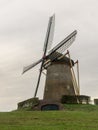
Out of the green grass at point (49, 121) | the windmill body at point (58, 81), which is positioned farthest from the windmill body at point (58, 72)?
the green grass at point (49, 121)

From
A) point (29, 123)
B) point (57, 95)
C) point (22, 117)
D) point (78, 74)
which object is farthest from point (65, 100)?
point (29, 123)

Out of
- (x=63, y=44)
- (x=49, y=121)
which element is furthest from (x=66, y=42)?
(x=49, y=121)

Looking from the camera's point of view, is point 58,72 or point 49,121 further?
point 58,72

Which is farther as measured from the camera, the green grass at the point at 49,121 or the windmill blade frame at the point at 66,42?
the windmill blade frame at the point at 66,42

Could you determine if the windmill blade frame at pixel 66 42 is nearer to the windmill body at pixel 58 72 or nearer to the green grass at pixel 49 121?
the windmill body at pixel 58 72

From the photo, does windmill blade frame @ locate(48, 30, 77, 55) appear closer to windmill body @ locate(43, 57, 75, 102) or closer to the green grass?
windmill body @ locate(43, 57, 75, 102)

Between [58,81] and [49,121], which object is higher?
[58,81]

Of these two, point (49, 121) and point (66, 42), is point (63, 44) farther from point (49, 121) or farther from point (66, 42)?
point (49, 121)

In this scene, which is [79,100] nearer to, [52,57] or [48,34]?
[52,57]

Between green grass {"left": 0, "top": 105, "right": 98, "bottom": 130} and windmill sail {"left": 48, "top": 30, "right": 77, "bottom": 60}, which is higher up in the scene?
windmill sail {"left": 48, "top": 30, "right": 77, "bottom": 60}

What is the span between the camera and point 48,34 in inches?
2159

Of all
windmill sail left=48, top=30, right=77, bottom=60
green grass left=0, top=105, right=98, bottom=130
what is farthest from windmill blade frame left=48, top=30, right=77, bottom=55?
green grass left=0, top=105, right=98, bottom=130

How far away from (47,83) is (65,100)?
3931 mm

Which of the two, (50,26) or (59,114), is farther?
(50,26)
